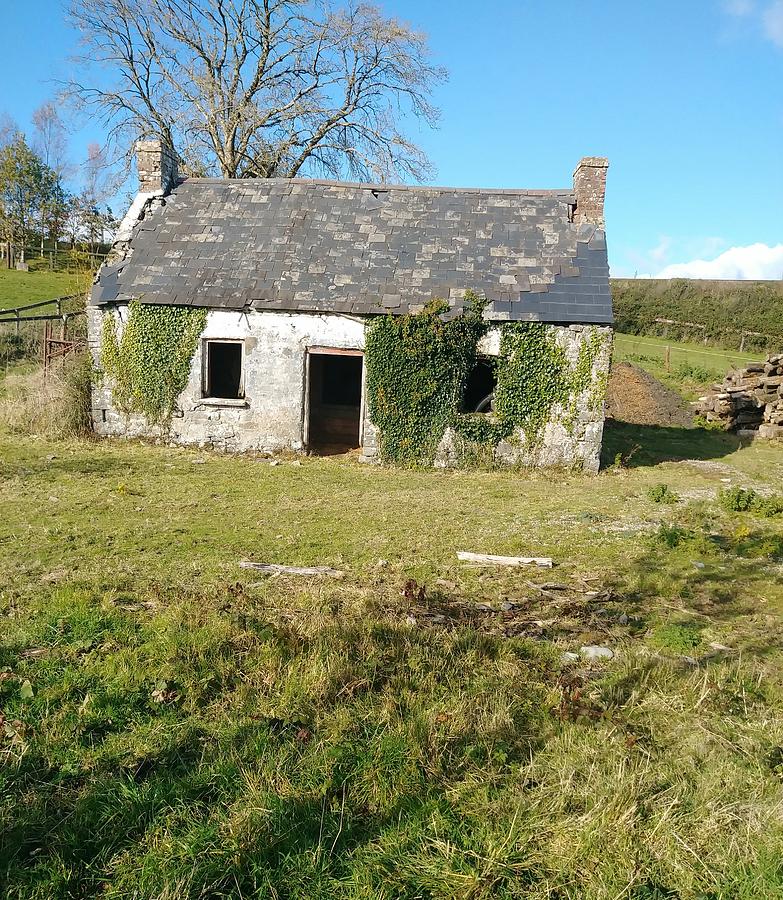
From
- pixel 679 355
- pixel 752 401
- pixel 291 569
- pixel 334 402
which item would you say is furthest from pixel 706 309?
pixel 291 569

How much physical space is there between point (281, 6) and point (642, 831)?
31426 millimetres

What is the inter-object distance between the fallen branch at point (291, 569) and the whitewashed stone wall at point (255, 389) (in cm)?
694

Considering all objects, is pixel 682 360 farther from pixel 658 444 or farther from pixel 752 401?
pixel 658 444

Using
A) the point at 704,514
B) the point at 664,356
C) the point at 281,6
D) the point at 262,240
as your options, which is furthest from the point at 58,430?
the point at 664,356

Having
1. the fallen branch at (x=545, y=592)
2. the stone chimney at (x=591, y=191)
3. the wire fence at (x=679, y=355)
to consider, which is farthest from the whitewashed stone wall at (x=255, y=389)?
the wire fence at (x=679, y=355)

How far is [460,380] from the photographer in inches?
505

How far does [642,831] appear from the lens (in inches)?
122

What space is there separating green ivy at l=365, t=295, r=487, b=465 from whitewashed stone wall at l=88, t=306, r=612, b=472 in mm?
287

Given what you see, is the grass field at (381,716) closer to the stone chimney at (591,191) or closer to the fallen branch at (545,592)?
the fallen branch at (545,592)

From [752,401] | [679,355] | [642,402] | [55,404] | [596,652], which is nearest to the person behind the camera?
[596,652]

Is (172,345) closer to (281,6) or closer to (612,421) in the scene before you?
(612,421)

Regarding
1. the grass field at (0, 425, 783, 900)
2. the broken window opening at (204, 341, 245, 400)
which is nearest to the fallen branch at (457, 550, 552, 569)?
the grass field at (0, 425, 783, 900)

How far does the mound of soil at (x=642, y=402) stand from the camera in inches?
775

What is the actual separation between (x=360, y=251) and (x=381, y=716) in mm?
11758
